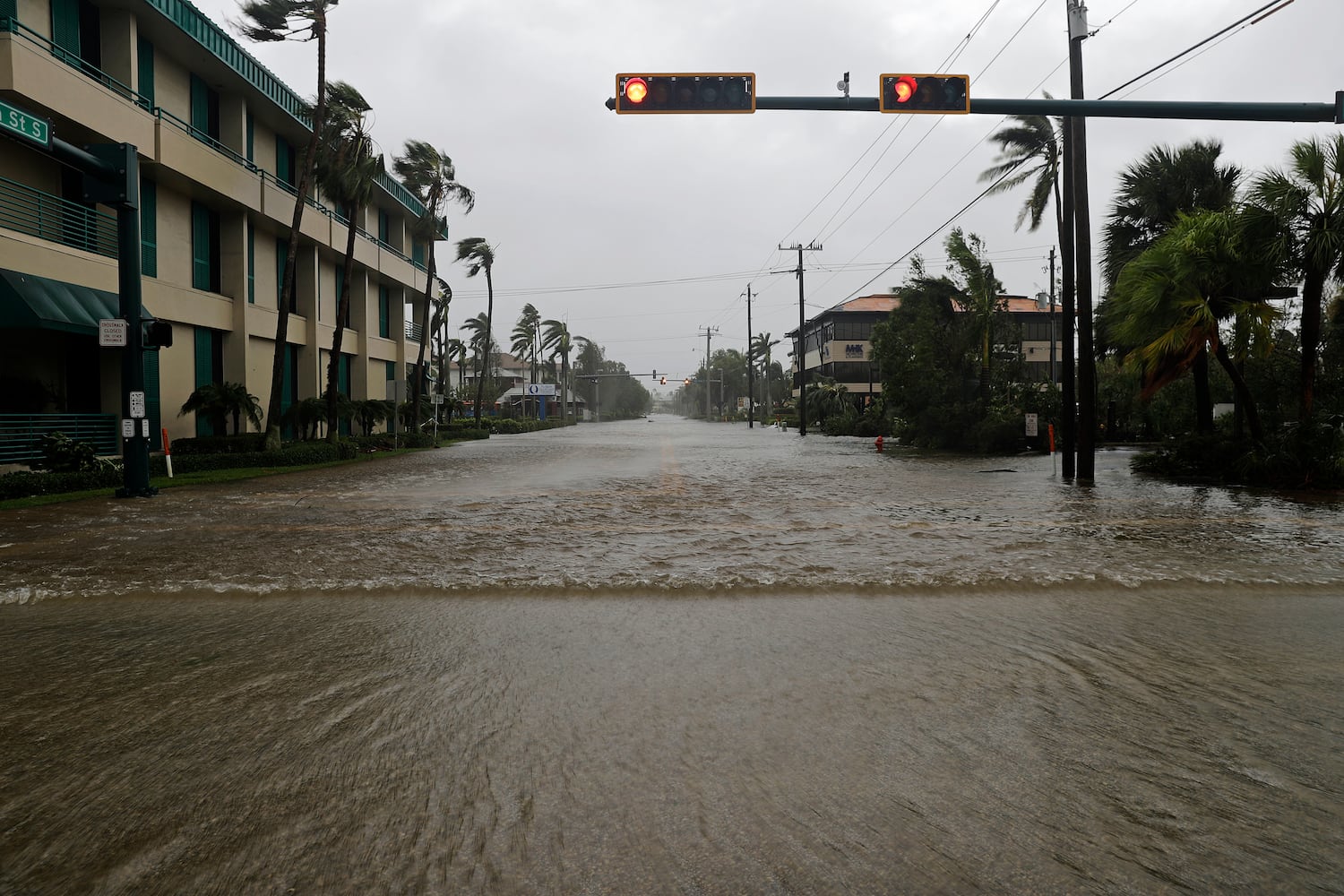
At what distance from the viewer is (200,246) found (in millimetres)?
26172

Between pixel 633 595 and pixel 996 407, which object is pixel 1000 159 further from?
pixel 633 595

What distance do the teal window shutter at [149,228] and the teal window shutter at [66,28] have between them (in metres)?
3.54

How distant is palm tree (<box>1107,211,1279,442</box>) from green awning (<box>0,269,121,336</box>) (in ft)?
68.7

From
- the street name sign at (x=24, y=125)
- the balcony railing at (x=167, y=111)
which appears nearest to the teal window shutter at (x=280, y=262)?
the balcony railing at (x=167, y=111)

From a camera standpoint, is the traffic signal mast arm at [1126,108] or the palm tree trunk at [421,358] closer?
the traffic signal mast arm at [1126,108]

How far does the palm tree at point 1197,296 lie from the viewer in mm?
15984

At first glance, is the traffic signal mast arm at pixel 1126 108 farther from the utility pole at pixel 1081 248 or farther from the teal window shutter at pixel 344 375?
the teal window shutter at pixel 344 375

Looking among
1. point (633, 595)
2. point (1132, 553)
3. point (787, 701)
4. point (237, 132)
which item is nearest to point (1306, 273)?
point (1132, 553)

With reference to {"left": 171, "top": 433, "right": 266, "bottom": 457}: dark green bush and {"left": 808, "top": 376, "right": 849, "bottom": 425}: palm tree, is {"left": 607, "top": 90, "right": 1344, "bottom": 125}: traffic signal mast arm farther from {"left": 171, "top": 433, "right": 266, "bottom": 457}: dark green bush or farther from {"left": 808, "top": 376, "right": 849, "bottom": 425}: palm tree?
{"left": 808, "top": 376, "right": 849, "bottom": 425}: palm tree

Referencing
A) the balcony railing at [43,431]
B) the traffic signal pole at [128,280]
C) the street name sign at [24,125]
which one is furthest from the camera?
the balcony railing at [43,431]

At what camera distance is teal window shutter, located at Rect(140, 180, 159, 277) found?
23.0 meters

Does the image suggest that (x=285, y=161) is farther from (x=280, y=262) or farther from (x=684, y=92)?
(x=684, y=92)

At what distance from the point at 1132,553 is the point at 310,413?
85.3 feet

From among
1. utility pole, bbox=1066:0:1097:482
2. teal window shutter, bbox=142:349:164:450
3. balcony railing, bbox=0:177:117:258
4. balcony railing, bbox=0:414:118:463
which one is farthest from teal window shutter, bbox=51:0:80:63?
utility pole, bbox=1066:0:1097:482
